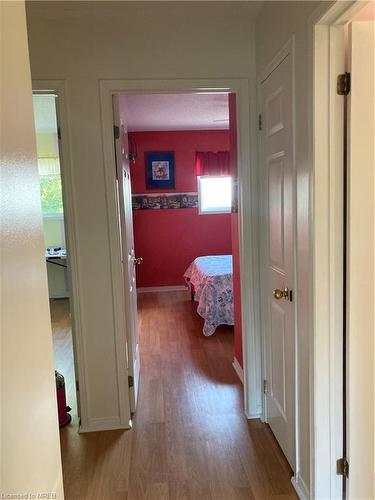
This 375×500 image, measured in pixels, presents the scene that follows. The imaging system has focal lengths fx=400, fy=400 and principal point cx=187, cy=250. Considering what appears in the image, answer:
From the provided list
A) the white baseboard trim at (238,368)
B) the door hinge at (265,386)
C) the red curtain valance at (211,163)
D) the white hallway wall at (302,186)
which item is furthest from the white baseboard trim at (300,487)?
the red curtain valance at (211,163)

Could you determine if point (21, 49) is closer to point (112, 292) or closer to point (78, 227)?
point (78, 227)

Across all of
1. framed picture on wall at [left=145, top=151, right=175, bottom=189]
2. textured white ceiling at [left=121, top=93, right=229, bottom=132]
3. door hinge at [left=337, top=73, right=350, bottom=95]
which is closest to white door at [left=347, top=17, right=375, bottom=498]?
door hinge at [left=337, top=73, right=350, bottom=95]

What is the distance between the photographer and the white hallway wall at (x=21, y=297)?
2.81 feet

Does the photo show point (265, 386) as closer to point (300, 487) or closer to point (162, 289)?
point (300, 487)

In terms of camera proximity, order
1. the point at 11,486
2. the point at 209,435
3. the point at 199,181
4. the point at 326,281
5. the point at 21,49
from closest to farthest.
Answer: the point at 11,486
the point at 21,49
the point at 326,281
the point at 209,435
the point at 199,181

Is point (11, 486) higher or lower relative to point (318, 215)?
lower

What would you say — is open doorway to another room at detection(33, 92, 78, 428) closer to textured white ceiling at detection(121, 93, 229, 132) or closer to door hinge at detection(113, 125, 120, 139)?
textured white ceiling at detection(121, 93, 229, 132)

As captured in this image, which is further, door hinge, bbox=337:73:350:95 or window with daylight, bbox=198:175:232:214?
window with daylight, bbox=198:175:232:214

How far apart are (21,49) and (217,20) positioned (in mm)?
1639

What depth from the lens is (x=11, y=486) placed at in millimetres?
860

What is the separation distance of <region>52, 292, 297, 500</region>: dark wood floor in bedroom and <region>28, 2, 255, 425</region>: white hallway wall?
32.7 inches

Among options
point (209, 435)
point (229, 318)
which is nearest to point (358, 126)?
point (209, 435)

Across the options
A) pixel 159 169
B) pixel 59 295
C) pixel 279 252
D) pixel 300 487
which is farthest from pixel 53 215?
pixel 300 487

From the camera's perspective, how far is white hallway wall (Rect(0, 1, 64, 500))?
33.7 inches
